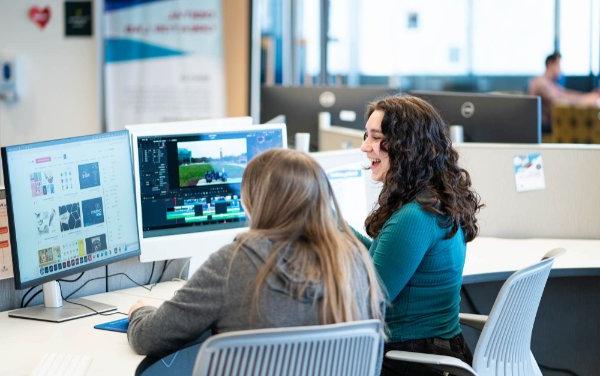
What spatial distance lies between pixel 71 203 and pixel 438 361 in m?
0.97

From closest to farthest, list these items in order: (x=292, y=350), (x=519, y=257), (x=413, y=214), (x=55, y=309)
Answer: (x=292, y=350), (x=413, y=214), (x=55, y=309), (x=519, y=257)

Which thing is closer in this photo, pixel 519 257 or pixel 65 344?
pixel 65 344

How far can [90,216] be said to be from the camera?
2418 mm

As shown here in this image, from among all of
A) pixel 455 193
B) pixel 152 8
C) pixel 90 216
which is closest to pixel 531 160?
pixel 455 193

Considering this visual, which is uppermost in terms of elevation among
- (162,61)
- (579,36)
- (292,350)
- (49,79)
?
(579,36)

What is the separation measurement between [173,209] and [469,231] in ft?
2.74

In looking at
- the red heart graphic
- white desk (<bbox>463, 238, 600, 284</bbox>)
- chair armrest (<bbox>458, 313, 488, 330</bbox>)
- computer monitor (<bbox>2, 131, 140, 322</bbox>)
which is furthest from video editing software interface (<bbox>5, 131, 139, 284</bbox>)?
the red heart graphic

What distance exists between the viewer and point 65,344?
7.16ft

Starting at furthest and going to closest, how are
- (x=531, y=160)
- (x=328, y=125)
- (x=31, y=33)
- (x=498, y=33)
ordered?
(x=498, y=33), (x=31, y=33), (x=328, y=125), (x=531, y=160)

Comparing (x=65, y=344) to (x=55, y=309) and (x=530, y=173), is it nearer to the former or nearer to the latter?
(x=55, y=309)

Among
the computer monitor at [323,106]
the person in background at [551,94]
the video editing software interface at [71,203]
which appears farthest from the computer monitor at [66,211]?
the person in background at [551,94]

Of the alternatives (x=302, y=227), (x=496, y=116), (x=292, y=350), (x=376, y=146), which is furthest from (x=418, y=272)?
(x=496, y=116)

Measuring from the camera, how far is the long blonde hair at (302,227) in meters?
1.78

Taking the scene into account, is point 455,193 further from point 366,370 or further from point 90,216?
point 90,216
